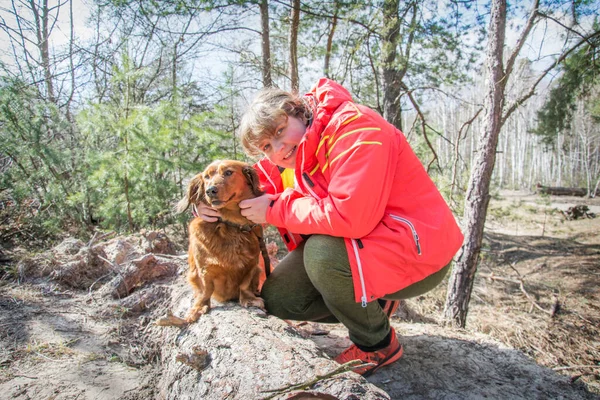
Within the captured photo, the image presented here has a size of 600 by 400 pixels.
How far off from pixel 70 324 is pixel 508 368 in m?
3.29

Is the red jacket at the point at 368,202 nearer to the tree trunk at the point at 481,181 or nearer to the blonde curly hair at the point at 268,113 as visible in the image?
the blonde curly hair at the point at 268,113

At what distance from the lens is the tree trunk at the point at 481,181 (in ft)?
11.2

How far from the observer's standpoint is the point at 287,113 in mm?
2129

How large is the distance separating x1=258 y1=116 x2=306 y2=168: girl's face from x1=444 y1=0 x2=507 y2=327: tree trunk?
7.43 ft

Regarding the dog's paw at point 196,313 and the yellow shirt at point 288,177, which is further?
the yellow shirt at point 288,177

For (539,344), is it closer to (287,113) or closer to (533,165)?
(287,113)

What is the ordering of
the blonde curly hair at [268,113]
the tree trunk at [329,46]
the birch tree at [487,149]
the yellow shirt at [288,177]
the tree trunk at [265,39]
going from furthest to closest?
the tree trunk at [265,39] < the tree trunk at [329,46] < the birch tree at [487,149] < the yellow shirt at [288,177] < the blonde curly hair at [268,113]

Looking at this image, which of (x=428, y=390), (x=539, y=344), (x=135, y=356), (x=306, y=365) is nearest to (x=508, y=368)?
(x=428, y=390)

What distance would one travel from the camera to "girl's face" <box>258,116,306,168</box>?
2123 millimetres

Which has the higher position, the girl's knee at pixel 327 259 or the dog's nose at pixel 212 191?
the dog's nose at pixel 212 191

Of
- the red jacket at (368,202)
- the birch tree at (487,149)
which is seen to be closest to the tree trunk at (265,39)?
the birch tree at (487,149)

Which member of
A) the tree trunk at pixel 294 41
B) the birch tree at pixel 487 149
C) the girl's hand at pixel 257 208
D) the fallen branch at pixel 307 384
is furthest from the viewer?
the tree trunk at pixel 294 41

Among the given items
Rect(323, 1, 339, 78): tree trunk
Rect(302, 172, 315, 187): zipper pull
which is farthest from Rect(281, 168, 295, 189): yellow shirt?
Rect(323, 1, 339, 78): tree trunk

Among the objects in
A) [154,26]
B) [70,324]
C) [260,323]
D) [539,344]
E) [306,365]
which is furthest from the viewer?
[154,26]
